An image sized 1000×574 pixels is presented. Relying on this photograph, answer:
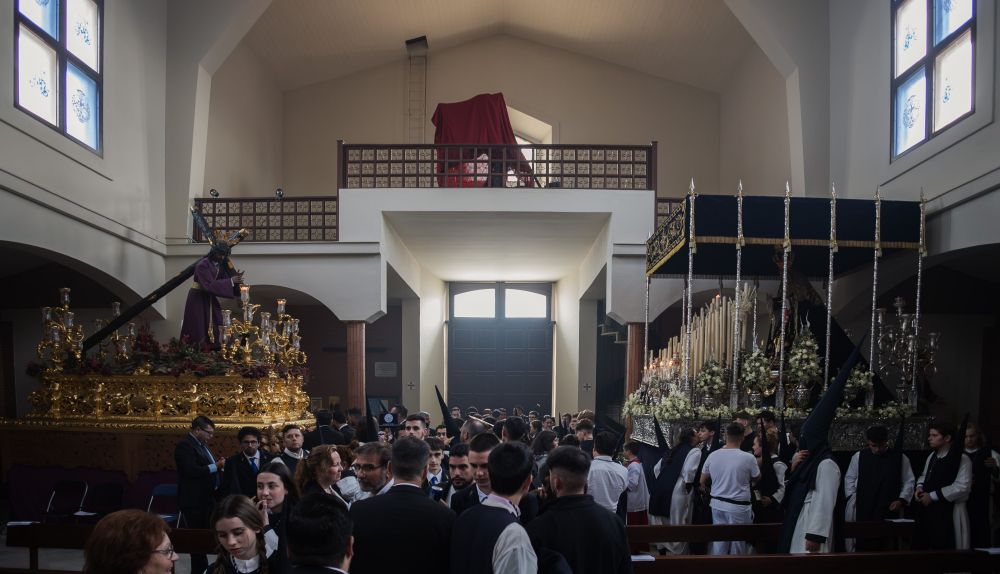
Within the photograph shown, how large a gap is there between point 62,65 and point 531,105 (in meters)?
12.2

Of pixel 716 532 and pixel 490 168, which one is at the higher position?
pixel 490 168

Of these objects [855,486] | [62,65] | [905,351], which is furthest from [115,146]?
[905,351]

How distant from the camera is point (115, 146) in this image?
13.6m

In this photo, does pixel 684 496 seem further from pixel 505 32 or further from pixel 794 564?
pixel 505 32

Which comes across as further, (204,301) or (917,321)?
(204,301)

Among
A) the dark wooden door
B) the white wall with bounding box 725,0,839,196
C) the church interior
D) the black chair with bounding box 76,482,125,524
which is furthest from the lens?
the dark wooden door

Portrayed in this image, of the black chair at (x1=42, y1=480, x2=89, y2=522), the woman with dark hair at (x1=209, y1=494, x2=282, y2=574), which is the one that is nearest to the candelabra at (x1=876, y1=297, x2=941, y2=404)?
the woman with dark hair at (x1=209, y1=494, x2=282, y2=574)

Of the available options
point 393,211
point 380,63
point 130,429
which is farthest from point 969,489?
point 380,63

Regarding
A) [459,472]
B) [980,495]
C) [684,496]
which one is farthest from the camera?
[684,496]

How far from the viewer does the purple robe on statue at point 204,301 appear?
11375 mm

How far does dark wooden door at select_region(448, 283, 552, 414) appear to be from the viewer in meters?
23.6

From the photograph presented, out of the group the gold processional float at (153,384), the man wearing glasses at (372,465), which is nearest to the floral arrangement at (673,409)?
the gold processional float at (153,384)

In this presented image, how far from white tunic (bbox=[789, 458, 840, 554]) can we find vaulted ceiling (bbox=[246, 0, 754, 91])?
13919mm

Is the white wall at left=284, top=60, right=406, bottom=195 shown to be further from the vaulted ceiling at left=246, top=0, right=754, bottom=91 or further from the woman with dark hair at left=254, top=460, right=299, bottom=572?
the woman with dark hair at left=254, top=460, right=299, bottom=572
